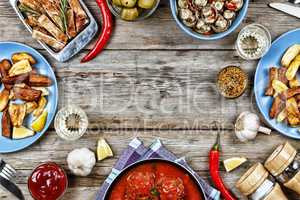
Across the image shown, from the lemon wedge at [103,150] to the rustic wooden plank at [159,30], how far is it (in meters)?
0.30

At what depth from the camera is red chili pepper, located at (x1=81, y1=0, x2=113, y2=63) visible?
160cm

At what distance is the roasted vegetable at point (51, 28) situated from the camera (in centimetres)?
159

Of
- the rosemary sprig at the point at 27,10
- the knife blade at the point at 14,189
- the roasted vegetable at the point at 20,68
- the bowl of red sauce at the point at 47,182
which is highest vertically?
the rosemary sprig at the point at 27,10

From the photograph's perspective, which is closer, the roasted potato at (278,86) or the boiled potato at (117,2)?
the boiled potato at (117,2)

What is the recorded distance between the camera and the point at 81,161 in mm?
1602

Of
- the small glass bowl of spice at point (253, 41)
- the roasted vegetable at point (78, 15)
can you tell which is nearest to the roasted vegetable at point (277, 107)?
the small glass bowl of spice at point (253, 41)

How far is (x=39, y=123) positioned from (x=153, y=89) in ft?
1.19

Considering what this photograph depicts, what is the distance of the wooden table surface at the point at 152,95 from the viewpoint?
1647 mm

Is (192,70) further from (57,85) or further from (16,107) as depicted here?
(16,107)

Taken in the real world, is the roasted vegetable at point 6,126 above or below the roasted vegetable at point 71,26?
below

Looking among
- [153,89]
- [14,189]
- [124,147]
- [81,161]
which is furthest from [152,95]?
[14,189]

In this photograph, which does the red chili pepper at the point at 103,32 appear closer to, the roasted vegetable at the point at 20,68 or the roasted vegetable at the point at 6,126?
the roasted vegetable at the point at 20,68

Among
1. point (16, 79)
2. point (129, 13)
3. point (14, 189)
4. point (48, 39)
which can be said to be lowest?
point (14, 189)

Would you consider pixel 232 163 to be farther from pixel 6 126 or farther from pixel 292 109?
pixel 6 126
